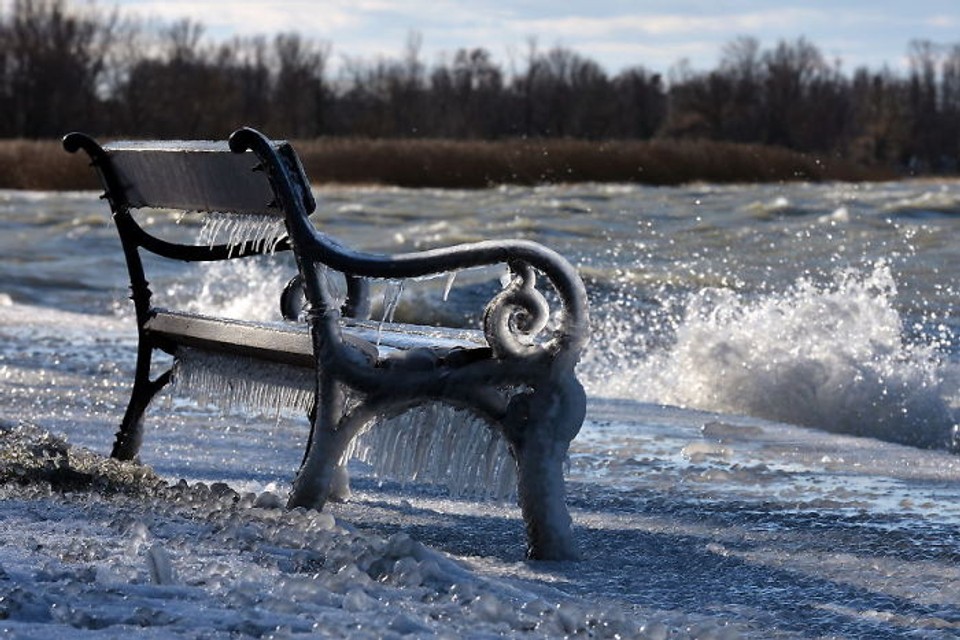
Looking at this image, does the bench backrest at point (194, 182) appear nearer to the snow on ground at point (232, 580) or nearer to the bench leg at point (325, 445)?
the bench leg at point (325, 445)

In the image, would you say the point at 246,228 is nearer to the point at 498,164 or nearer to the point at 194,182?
→ the point at 194,182

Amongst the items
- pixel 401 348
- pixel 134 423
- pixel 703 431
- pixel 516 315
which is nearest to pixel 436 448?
pixel 401 348

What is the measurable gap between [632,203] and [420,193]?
13.9 feet

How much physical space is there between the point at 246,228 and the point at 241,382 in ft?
1.34

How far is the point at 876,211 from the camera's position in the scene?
906 inches

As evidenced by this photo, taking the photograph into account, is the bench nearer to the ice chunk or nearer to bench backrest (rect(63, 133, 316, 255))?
bench backrest (rect(63, 133, 316, 255))

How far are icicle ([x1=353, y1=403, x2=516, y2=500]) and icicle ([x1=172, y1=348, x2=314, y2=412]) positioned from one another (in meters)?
0.33

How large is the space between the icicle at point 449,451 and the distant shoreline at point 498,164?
22932 millimetres

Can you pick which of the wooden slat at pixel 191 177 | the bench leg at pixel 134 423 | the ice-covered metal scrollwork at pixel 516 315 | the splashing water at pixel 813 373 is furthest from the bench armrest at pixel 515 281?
the splashing water at pixel 813 373

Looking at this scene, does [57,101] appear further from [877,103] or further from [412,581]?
[412,581]

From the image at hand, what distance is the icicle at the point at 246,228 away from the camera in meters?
3.90

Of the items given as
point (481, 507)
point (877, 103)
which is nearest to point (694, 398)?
point (481, 507)

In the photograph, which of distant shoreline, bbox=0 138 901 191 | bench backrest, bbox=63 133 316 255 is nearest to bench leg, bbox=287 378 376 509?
bench backrest, bbox=63 133 316 255

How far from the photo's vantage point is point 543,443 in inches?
135
